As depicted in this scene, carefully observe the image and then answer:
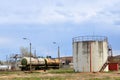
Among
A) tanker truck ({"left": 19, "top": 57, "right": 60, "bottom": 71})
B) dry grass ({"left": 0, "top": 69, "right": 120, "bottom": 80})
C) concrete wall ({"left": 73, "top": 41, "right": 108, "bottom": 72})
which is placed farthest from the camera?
tanker truck ({"left": 19, "top": 57, "right": 60, "bottom": 71})

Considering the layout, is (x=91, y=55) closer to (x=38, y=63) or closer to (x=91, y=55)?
(x=91, y=55)

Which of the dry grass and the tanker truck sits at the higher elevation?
the tanker truck

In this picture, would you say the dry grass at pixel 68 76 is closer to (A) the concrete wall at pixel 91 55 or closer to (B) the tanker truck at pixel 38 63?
(A) the concrete wall at pixel 91 55

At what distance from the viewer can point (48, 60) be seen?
73.8 metres

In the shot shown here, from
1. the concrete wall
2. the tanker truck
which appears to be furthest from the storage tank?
the tanker truck

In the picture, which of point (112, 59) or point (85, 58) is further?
point (112, 59)

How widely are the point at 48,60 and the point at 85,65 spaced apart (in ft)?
82.4

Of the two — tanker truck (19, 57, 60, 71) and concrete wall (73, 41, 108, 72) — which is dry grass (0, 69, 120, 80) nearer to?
concrete wall (73, 41, 108, 72)

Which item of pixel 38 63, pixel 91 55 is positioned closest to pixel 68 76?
pixel 91 55

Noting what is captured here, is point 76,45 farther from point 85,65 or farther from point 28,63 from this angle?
point 28,63

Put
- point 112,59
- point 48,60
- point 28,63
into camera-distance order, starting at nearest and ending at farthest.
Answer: point 112,59 < point 28,63 < point 48,60

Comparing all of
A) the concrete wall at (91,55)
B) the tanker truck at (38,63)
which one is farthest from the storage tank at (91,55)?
the tanker truck at (38,63)

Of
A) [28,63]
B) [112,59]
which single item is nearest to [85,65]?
[112,59]

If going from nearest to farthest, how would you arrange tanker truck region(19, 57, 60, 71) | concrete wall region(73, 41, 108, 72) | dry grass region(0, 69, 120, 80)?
dry grass region(0, 69, 120, 80), concrete wall region(73, 41, 108, 72), tanker truck region(19, 57, 60, 71)
